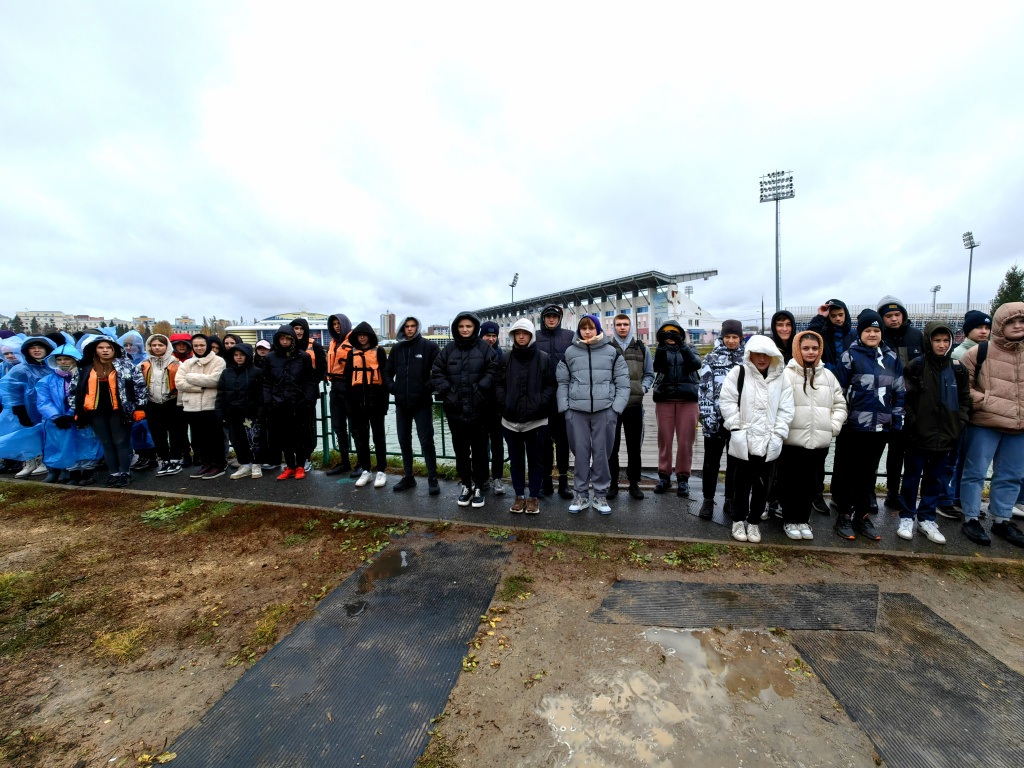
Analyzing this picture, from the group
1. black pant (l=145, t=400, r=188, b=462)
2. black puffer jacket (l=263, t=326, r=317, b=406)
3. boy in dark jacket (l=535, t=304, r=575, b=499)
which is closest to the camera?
boy in dark jacket (l=535, t=304, r=575, b=499)

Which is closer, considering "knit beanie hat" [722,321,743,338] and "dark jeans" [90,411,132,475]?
"knit beanie hat" [722,321,743,338]

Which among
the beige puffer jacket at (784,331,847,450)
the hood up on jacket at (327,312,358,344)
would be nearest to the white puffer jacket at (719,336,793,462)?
the beige puffer jacket at (784,331,847,450)

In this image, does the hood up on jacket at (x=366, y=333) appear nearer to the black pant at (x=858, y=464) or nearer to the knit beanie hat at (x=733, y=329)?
the knit beanie hat at (x=733, y=329)

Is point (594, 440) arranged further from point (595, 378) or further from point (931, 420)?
point (931, 420)

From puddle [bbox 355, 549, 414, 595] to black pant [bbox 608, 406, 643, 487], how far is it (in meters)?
2.39

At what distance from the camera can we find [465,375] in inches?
180

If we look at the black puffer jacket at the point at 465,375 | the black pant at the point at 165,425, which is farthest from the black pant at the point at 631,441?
the black pant at the point at 165,425

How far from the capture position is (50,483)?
18.8ft

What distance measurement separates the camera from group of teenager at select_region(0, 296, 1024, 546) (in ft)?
12.4

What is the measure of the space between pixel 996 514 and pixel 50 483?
36.1 feet

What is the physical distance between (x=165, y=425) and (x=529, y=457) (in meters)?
5.50

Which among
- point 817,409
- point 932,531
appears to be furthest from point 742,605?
point 932,531

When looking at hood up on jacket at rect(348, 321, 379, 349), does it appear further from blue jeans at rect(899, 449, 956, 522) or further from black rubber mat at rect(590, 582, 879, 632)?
blue jeans at rect(899, 449, 956, 522)

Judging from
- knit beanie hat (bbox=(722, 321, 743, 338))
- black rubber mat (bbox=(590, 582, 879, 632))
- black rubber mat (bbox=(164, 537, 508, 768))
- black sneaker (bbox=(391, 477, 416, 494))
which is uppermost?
knit beanie hat (bbox=(722, 321, 743, 338))
